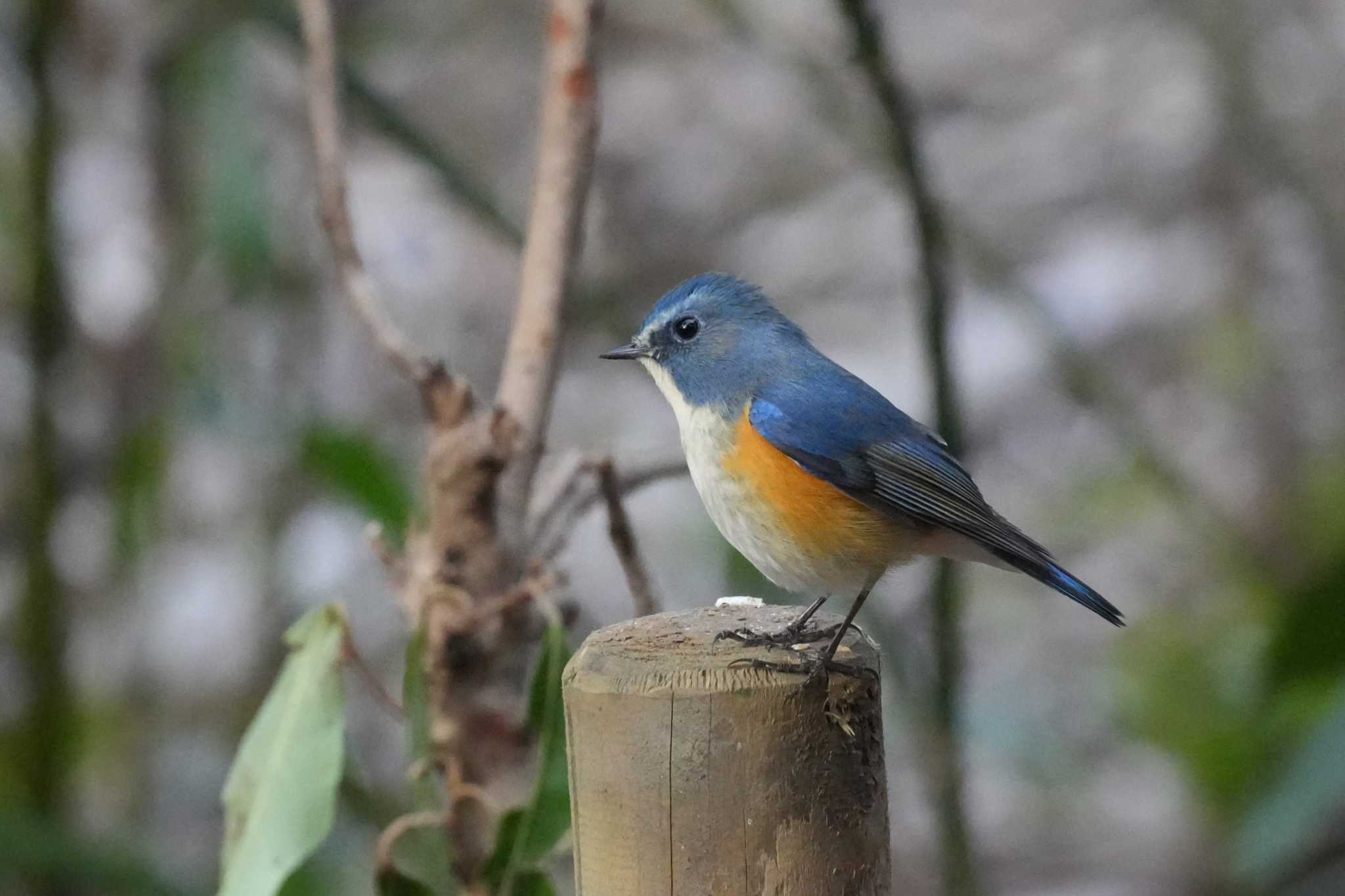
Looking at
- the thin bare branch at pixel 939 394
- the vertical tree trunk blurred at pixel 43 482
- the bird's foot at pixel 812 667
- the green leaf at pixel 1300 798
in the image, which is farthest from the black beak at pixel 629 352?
the vertical tree trunk blurred at pixel 43 482

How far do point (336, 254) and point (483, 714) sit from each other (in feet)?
2.33

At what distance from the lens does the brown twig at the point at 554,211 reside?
212 cm

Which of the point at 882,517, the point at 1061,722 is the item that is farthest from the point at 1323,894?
the point at 882,517

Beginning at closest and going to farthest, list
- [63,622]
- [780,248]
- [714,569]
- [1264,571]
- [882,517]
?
1. [882,517]
2. [63,622]
3. [714,569]
4. [1264,571]
5. [780,248]

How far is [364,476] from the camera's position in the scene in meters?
2.66

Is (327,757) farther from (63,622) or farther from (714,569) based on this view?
(714,569)

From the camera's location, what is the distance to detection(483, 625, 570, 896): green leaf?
5.73ft

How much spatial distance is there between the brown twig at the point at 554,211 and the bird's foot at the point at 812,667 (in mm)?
773

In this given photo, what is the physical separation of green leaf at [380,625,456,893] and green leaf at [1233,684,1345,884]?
139 cm

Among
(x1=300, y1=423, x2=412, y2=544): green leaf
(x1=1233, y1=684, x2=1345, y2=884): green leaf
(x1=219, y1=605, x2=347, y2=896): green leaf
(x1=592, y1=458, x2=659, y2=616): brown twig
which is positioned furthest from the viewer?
(x1=300, y1=423, x2=412, y2=544): green leaf

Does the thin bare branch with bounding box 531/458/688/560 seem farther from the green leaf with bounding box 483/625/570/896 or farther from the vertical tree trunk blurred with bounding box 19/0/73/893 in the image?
the vertical tree trunk blurred with bounding box 19/0/73/893

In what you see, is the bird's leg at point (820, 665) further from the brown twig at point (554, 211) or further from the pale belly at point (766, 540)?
the brown twig at point (554, 211)

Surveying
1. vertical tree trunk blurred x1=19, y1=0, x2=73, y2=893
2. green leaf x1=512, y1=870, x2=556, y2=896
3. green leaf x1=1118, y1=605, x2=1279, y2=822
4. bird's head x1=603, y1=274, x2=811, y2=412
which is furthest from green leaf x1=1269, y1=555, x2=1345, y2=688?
vertical tree trunk blurred x1=19, y1=0, x2=73, y2=893

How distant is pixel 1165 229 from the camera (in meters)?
5.69
